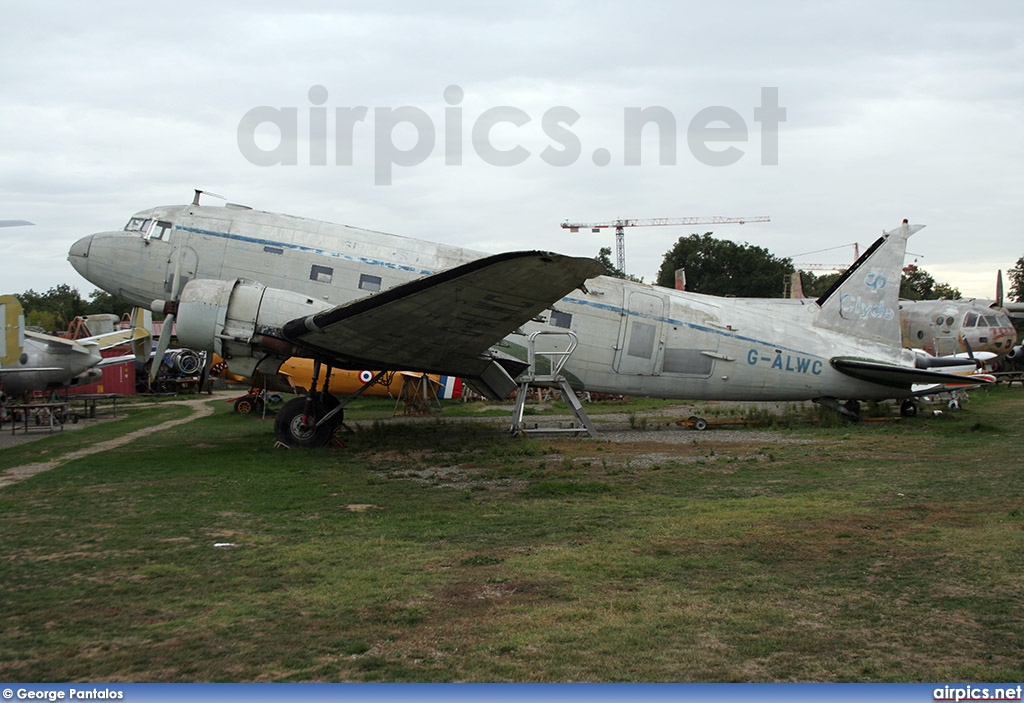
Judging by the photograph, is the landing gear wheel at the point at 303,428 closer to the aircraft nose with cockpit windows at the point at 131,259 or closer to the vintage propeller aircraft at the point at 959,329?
the aircraft nose with cockpit windows at the point at 131,259

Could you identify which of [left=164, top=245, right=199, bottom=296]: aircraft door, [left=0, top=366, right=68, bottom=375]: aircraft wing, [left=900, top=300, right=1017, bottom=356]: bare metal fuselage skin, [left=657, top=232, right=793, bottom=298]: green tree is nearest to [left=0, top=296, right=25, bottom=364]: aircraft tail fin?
[left=164, top=245, right=199, bottom=296]: aircraft door

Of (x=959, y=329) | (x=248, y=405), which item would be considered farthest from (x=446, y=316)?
(x=959, y=329)

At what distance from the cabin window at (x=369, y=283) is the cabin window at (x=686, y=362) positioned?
523 cm

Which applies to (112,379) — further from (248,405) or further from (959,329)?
(959,329)

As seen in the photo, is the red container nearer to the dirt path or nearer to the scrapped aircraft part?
the dirt path

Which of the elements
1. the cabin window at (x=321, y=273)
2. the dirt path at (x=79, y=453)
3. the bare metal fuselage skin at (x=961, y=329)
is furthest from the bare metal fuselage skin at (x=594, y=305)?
the bare metal fuselage skin at (x=961, y=329)

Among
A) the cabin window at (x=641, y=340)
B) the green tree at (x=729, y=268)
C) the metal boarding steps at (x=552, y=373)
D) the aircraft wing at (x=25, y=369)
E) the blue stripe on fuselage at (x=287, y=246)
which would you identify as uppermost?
the green tree at (x=729, y=268)

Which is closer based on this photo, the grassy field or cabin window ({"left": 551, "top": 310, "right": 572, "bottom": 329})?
the grassy field

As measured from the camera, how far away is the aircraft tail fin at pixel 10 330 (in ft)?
47.2

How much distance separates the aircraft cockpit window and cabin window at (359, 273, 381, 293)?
3.61 metres

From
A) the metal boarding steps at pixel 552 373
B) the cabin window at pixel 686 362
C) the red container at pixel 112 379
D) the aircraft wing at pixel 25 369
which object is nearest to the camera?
the metal boarding steps at pixel 552 373

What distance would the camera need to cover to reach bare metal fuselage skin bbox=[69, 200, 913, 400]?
13.0m

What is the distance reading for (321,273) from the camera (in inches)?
511

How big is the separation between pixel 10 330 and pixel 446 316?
8.94m
